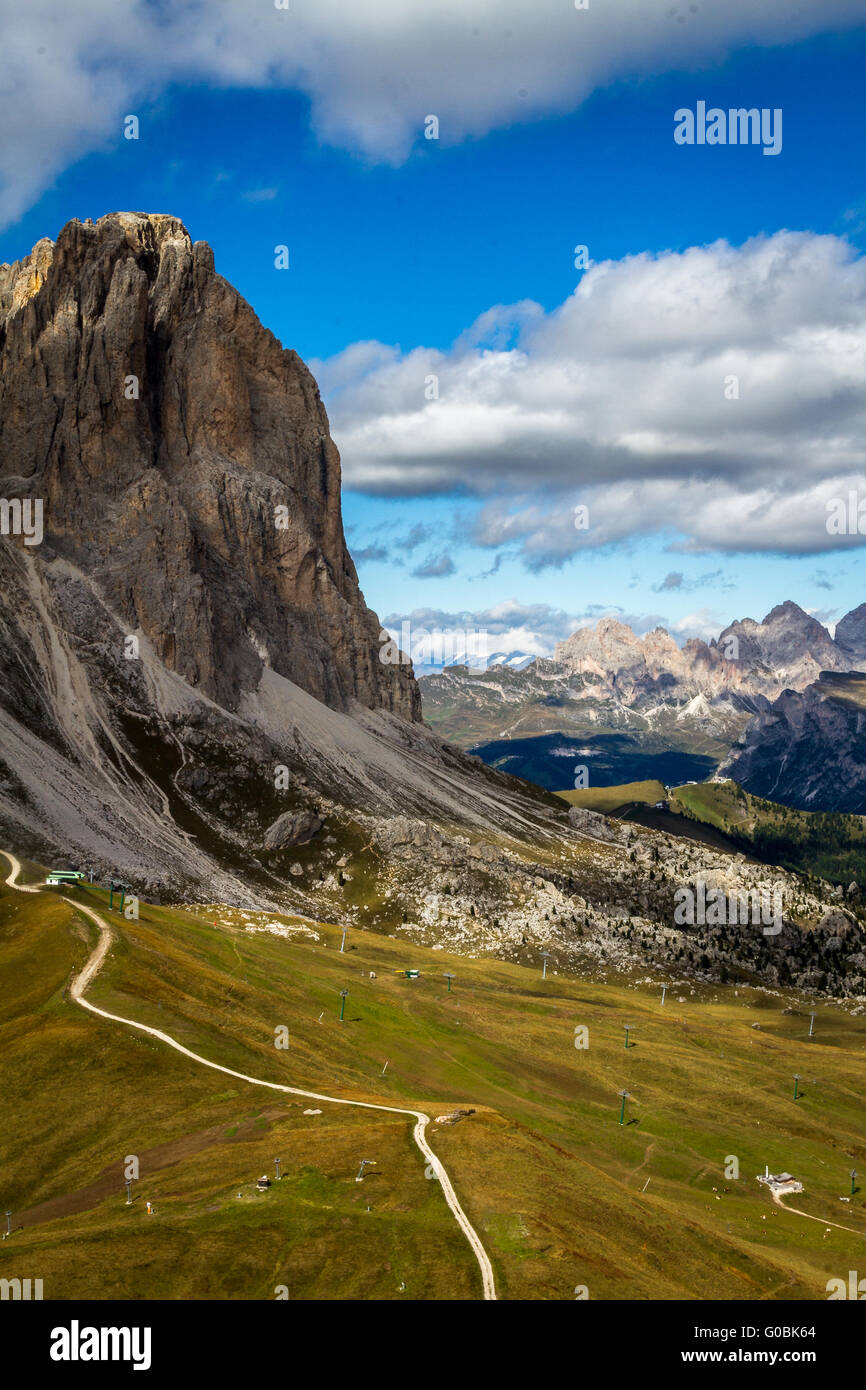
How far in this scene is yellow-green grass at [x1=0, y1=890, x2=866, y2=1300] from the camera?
60625 mm

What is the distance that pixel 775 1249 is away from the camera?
10031cm

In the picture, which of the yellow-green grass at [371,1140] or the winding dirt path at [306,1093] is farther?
the winding dirt path at [306,1093]

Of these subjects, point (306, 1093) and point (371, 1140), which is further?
point (306, 1093)

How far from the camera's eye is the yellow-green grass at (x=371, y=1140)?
60625 millimetres

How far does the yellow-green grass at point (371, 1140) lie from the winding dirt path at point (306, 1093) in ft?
3.14

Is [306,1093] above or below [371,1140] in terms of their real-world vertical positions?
below

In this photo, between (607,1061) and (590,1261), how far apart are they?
4097 inches

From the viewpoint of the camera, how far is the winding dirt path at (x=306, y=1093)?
2462 inches

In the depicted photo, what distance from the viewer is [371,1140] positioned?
3120 inches

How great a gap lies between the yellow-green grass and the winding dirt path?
3.14 feet

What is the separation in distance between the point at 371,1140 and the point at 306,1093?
55.9 ft
